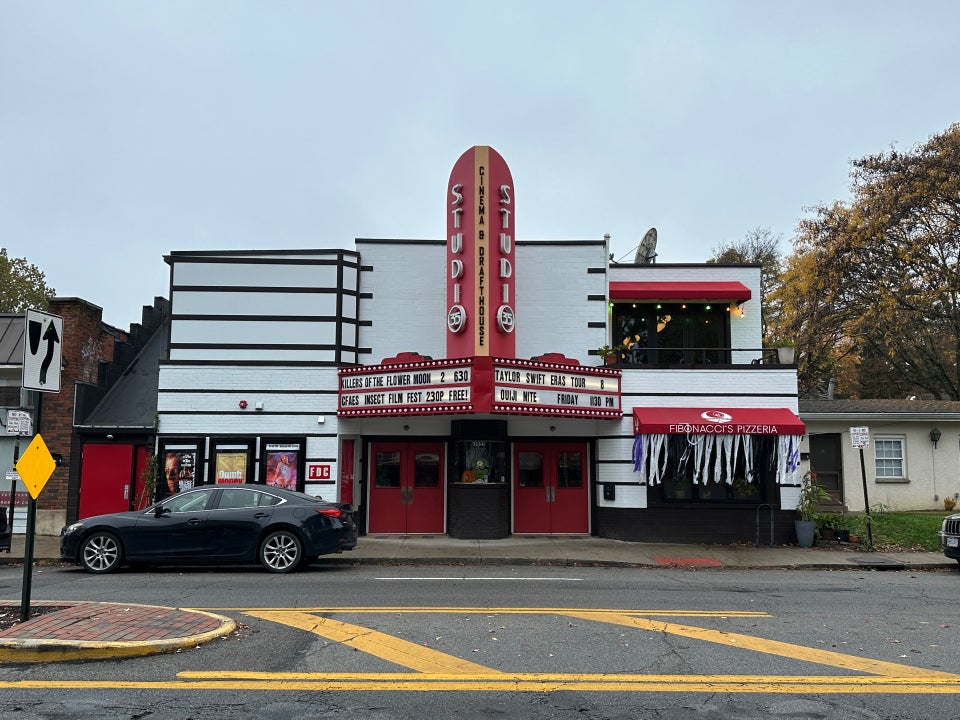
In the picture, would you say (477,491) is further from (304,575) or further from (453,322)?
(304,575)

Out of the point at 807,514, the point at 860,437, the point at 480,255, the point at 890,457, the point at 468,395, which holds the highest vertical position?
Answer: the point at 480,255

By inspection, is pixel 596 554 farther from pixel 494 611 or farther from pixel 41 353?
pixel 41 353

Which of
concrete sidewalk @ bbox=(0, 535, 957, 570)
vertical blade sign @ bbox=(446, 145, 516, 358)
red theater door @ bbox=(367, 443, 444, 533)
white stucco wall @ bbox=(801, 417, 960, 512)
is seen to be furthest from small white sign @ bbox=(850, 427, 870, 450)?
red theater door @ bbox=(367, 443, 444, 533)

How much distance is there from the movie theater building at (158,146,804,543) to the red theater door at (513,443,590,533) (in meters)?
0.03

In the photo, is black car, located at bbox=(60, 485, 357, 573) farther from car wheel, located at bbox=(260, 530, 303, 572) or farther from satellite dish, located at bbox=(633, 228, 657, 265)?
satellite dish, located at bbox=(633, 228, 657, 265)

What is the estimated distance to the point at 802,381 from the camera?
34.9 meters

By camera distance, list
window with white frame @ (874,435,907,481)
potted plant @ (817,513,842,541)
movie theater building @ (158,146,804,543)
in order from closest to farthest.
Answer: movie theater building @ (158,146,804,543) → potted plant @ (817,513,842,541) → window with white frame @ (874,435,907,481)

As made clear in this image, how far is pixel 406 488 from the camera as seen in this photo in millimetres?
17844

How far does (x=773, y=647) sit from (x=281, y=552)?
25.2 ft

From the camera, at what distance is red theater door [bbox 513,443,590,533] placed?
1777cm

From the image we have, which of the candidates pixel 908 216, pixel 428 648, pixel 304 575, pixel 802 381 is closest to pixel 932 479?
pixel 908 216

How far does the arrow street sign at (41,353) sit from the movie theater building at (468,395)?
27.2ft

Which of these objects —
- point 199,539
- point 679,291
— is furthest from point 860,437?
point 199,539

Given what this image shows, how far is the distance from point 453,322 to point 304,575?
6.58 meters
